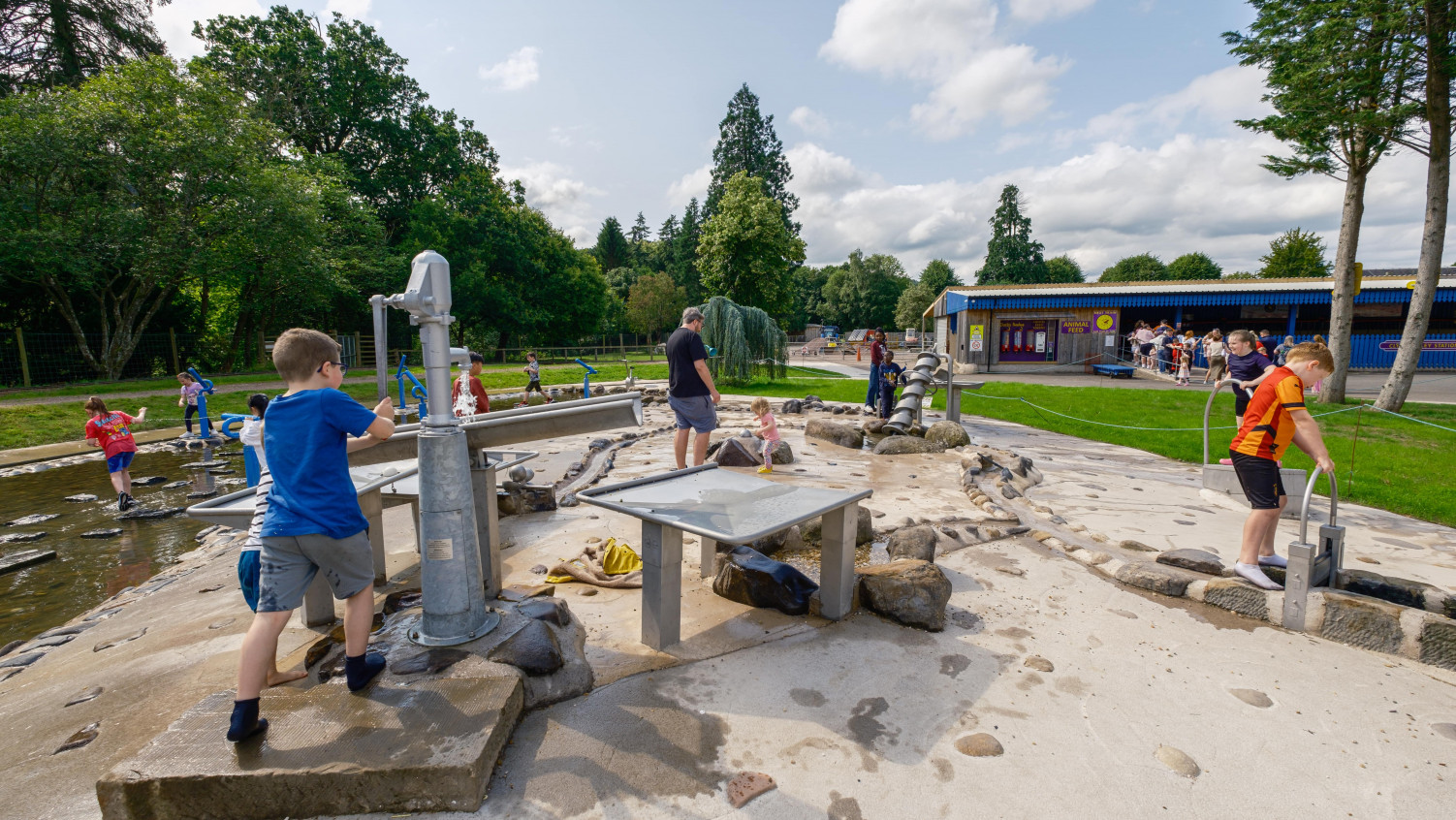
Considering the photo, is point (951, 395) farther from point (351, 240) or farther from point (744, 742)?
point (351, 240)

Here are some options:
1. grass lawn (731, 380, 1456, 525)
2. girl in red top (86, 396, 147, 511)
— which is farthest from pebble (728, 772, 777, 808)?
girl in red top (86, 396, 147, 511)

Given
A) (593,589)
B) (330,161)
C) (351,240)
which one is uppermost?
(330,161)

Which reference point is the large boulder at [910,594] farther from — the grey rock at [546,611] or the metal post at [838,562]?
the grey rock at [546,611]

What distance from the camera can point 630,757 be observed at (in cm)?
247

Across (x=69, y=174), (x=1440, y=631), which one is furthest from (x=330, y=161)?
(x=1440, y=631)

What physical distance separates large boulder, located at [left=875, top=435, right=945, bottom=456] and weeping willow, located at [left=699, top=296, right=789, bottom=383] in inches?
385

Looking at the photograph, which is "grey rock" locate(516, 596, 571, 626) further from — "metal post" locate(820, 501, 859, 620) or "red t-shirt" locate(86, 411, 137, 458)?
"red t-shirt" locate(86, 411, 137, 458)

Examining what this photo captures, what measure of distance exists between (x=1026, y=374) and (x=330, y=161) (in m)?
30.3

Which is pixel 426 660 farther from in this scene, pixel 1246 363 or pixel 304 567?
pixel 1246 363

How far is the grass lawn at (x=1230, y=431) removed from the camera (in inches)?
273

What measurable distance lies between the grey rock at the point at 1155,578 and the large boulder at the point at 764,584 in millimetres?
2256

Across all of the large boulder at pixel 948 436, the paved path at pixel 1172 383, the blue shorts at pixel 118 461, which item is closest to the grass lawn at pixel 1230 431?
the large boulder at pixel 948 436

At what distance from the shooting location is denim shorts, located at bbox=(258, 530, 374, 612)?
2.51m

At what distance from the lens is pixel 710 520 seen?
10.5 ft
